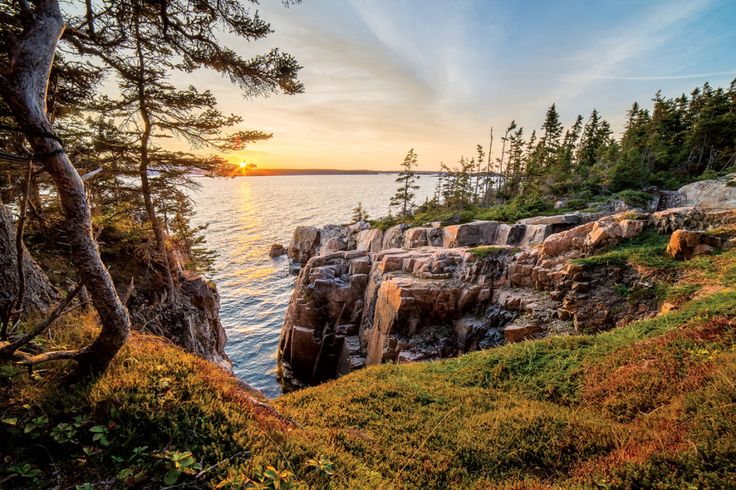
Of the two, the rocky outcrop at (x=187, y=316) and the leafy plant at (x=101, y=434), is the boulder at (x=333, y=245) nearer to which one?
the rocky outcrop at (x=187, y=316)

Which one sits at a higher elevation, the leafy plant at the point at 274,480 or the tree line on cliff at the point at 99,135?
the tree line on cliff at the point at 99,135

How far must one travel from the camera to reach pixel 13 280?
4152 mm

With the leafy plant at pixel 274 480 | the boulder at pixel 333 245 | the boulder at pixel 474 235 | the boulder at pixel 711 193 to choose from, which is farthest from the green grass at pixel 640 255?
the boulder at pixel 333 245

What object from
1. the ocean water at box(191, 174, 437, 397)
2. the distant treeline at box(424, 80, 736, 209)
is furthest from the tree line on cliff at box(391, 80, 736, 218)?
the ocean water at box(191, 174, 437, 397)

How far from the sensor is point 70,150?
769 cm

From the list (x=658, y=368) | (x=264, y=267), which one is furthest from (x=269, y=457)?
(x=264, y=267)

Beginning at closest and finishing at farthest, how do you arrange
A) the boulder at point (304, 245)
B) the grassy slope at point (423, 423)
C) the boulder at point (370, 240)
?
the grassy slope at point (423, 423), the boulder at point (370, 240), the boulder at point (304, 245)

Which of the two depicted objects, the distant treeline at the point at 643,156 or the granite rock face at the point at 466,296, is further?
the distant treeline at the point at 643,156

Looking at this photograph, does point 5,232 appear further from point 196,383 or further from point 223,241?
point 223,241

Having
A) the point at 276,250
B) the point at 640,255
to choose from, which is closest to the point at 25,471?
the point at 640,255

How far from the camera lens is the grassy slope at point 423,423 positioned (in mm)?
3059

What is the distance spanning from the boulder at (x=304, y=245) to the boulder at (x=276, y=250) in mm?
2758

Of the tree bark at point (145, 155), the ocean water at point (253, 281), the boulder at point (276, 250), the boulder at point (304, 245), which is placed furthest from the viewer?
the boulder at point (276, 250)

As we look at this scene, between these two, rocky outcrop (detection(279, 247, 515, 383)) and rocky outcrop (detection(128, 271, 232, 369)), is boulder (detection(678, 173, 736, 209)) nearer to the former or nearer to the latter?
rocky outcrop (detection(279, 247, 515, 383))
